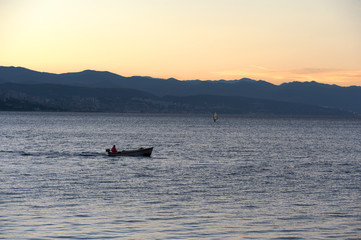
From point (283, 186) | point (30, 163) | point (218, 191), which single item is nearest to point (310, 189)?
point (283, 186)

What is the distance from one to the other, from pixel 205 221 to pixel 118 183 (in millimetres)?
18436

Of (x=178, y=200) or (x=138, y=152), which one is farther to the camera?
(x=138, y=152)

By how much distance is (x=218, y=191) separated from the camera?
4428 centimetres

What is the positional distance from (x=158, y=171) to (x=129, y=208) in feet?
79.1

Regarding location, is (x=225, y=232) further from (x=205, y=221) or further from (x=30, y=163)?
(x=30, y=163)

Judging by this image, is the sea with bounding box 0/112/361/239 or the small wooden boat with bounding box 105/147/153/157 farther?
the small wooden boat with bounding box 105/147/153/157

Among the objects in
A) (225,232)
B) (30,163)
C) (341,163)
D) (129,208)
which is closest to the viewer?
(225,232)

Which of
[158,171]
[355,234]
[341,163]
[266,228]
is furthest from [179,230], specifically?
[341,163]

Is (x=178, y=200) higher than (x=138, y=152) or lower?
lower

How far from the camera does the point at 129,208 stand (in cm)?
3588

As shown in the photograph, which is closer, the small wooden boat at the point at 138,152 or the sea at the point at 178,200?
the sea at the point at 178,200

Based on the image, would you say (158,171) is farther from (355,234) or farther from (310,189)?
(355,234)

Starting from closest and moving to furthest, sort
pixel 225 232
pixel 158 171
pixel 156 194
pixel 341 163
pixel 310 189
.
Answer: pixel 225 232 < pixel 156 194 < pixel 310 189 < pixel 158 171 < pixel 341 163

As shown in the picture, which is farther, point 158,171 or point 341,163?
point 341,163
